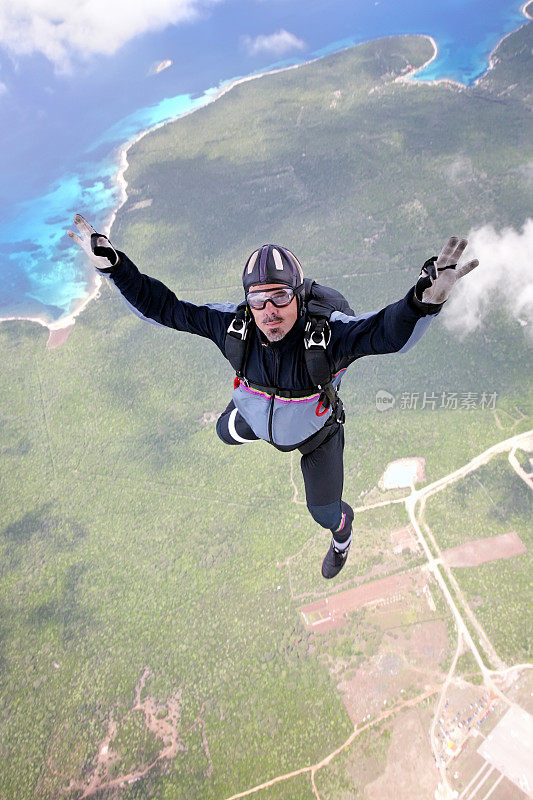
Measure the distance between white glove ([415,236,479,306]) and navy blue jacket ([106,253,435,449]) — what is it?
817mm

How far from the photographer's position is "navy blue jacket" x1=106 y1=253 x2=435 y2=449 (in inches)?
191

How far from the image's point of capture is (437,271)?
12.0 ft

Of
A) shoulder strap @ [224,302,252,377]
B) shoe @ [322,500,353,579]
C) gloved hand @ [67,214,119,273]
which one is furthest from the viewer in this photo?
shoe @ [322,500,353,579]

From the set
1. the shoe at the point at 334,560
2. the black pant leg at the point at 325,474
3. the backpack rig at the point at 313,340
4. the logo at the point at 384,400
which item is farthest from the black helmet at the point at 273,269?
the logo at the point at 384,400

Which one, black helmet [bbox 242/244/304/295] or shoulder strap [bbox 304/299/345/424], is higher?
black helmet [bbox 242/244/304/295]

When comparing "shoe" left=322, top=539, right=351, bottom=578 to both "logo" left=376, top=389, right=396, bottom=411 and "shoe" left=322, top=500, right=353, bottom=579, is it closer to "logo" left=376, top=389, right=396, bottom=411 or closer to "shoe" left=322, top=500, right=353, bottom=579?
"shoe" left=322, top=500, right=353, bottom=579

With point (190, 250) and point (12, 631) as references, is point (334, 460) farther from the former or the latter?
point (190, 250)

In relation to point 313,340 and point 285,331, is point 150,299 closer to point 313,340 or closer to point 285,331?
point 285,331

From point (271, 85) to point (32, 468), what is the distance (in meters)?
53.2

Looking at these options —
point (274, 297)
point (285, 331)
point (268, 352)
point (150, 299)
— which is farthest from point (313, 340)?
point (150, 299)

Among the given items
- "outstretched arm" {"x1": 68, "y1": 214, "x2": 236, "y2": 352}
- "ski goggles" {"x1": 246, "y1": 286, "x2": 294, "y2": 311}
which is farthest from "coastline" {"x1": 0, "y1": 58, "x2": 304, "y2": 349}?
"ski goggles" {"x1": 246, "y1": 286, "x2": 294, "y2": 311}

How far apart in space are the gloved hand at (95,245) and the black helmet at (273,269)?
146 centimetres

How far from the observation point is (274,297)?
4.84 m

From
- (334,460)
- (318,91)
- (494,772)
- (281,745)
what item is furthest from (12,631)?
(318,91)
